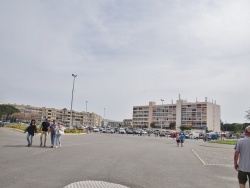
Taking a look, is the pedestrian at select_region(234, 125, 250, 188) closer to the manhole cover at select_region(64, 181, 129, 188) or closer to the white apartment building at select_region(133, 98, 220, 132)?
the manhole cover at select_region(64, 181, 129, 188)

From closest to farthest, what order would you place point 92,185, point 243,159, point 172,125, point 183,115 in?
point 243,159, point 92,185, point 172,125, point 183,115

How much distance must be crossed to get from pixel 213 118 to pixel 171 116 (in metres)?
22.0

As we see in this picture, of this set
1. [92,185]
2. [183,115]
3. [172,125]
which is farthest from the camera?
[183,115]

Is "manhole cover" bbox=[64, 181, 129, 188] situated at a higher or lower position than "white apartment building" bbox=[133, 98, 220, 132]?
lower

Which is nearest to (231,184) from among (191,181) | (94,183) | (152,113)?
(191,181)

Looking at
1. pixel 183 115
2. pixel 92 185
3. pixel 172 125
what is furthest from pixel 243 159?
pixel 183 115

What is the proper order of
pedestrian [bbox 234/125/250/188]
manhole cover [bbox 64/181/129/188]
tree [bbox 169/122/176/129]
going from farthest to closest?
1. tree [bbox 169/122/176/129]
2. manhole cover [bbox 64/181/129/188]
3. pedestrian [bbox 234/125/250/188]

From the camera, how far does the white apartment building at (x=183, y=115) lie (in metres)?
145

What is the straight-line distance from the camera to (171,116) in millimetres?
159250

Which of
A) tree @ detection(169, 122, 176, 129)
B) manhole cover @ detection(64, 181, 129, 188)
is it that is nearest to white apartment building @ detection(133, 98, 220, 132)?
tree @ detection(169, 122, 176, 129)

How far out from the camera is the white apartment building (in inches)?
5706

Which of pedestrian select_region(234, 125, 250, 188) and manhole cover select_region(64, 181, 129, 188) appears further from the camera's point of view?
manhole cover select_region(64, 181, 129, 188)

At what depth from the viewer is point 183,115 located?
15400cm

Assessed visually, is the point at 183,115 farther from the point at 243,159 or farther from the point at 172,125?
the point at 243,159
